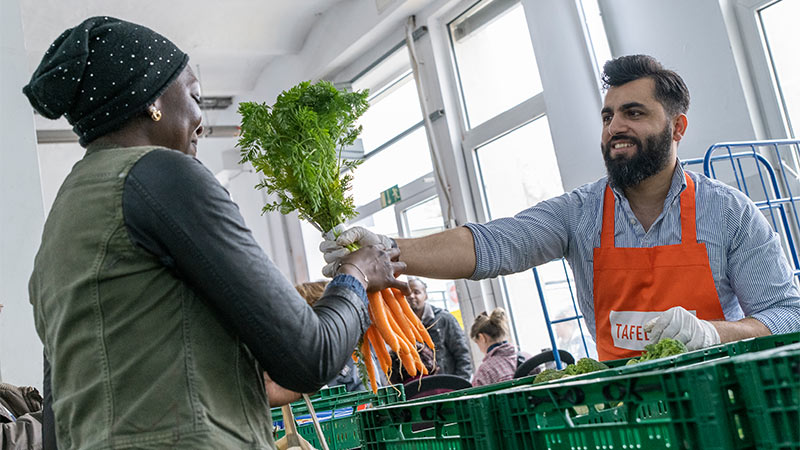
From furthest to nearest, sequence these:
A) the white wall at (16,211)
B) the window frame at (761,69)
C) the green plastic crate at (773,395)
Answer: the window frame at (761,69)
the white wall at (16,211)
the green plastic crate at (773,395)

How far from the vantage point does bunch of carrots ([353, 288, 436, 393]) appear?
2012 millimetres

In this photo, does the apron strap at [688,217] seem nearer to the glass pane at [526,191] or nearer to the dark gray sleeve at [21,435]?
the dark gray sleeve at [21,435]

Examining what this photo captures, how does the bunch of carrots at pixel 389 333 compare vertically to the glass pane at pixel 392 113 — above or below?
below

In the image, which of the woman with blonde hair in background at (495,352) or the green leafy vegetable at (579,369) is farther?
the woman with blonde hair in background at (495,352)

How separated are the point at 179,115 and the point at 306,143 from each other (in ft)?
2.55

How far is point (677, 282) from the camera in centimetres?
213

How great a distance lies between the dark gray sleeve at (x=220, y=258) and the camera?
3.41 ft

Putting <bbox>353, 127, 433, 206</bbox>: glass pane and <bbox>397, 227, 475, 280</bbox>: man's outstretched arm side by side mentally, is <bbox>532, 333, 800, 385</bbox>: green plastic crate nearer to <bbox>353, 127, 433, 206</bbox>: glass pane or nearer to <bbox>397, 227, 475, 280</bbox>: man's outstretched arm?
<bbox>397, 227, 475, 280</bbox>: man's outstretched arm

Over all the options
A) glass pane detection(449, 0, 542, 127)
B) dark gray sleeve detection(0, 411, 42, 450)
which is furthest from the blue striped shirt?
glass pane detection(449, 0, 542, 127)

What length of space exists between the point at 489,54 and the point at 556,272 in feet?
6.70

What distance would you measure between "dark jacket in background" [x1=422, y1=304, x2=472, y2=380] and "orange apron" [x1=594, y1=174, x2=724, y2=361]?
10.7ft

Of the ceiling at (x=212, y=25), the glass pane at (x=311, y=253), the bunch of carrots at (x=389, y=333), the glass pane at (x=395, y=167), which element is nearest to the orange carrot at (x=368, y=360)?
the bunch of carrots at (x=389, y=333)

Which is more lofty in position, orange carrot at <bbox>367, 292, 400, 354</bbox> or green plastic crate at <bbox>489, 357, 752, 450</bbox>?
orange carrot at <bbox>367, 292, 400, 354</bbox>

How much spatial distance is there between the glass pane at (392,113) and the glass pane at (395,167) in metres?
0.15
